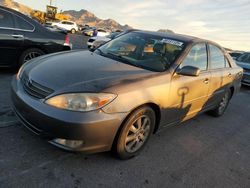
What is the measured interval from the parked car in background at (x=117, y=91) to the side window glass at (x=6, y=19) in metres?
2.53

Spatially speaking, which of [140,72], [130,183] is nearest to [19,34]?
[140,72]

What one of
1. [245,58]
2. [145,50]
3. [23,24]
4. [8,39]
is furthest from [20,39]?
[245,58]

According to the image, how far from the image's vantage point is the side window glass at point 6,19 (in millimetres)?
5923

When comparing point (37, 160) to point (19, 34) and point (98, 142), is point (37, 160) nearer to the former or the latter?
point (98, 142)

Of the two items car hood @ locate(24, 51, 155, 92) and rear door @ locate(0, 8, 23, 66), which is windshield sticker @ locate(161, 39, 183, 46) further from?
rear door @ locate(0, 8, 23, 66)

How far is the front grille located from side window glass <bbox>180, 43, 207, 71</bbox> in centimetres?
191

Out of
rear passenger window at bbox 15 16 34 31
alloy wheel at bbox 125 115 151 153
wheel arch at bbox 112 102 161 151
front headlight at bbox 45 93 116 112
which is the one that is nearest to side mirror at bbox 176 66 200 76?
wheel arch at bbox 112 102 161 151

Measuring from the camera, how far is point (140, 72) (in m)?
3.55

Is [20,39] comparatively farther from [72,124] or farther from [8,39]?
[72,124]

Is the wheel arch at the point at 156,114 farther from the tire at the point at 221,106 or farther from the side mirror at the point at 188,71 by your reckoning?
the tire at the point at 221,106

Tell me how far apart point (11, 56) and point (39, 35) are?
32.2 inches

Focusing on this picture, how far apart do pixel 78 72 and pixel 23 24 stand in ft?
11.9

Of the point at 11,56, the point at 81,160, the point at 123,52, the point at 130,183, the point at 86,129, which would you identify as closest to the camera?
the point at 86,129

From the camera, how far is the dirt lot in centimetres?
285
